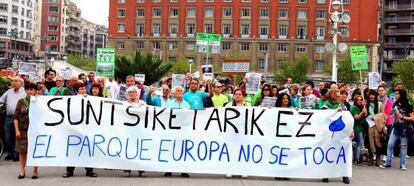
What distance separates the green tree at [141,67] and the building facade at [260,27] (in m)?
46.6

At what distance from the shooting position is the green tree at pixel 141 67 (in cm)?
4203

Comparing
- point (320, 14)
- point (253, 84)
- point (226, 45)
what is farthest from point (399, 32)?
point (253, 84)

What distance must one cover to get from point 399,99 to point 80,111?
6977 mm

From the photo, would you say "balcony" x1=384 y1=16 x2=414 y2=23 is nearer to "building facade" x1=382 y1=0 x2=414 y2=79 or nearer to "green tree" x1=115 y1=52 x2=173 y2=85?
"building facade" x1=382 y1=0 x2=414 y2=79

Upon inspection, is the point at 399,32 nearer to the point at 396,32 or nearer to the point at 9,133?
the point at 396,32

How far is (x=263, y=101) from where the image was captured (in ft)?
36.0

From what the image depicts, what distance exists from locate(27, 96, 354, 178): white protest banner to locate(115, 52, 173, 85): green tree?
3125 cm

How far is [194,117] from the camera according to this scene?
1039 cm

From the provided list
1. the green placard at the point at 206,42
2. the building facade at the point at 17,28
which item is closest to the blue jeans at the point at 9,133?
the green placard at the point at 206,42

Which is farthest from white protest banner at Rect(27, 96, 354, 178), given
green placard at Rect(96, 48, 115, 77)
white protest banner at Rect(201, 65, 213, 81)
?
green placard at Rect(96, 48, 115, 77)

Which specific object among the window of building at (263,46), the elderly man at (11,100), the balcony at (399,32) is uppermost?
the balcony at (399,32)

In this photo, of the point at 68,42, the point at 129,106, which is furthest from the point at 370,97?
the point at 68,42

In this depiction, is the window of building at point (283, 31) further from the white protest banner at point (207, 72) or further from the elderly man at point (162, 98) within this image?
the elderly man at point (162, 98)

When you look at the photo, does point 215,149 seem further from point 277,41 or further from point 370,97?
point 277,41
